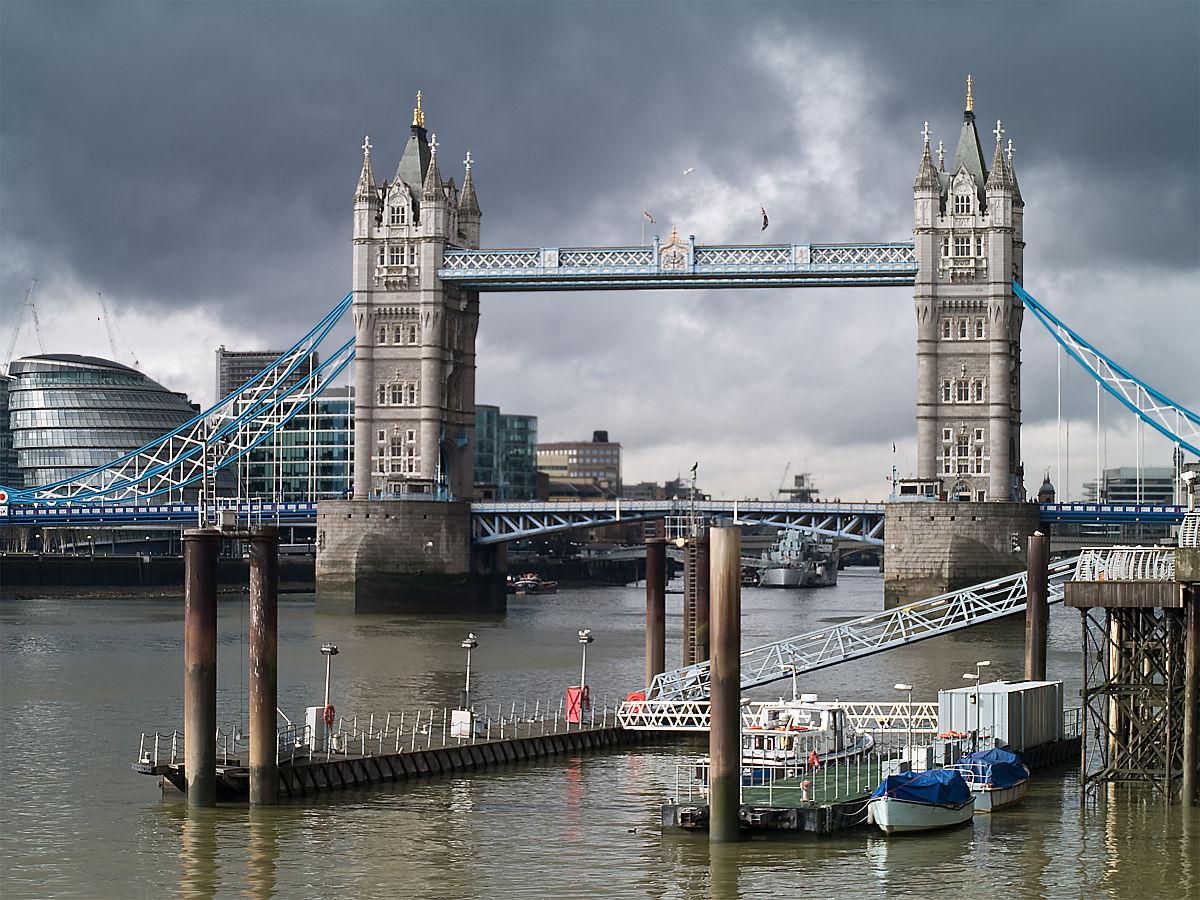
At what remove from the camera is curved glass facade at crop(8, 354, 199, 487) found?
640 feet

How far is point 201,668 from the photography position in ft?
137

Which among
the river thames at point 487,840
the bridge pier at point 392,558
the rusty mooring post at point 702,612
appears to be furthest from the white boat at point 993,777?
the bridge pier at point 392,558

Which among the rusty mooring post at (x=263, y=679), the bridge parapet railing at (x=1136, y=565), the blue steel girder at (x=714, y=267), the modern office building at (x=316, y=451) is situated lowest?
the rusty mooring post at (x=263, y=679)

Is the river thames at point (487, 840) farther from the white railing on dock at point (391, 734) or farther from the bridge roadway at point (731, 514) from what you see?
the bridge roadway at point (731, 514)

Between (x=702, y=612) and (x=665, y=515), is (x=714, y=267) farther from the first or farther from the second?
(x=702, y=612)

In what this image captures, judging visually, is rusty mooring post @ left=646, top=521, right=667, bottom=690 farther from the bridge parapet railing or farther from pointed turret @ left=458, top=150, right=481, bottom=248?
pointed turret @ left=458, top=150, right=481, bottom=248

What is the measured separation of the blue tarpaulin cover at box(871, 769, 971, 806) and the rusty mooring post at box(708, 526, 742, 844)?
421cm

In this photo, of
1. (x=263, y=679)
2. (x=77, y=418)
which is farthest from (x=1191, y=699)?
(x=77, y=418)

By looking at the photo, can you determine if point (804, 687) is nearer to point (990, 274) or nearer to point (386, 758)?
point (386, 758)

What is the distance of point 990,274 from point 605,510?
2742 cm

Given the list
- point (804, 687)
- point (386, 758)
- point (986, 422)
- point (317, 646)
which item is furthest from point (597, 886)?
point (986, 422)

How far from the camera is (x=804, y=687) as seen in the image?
2744 inches

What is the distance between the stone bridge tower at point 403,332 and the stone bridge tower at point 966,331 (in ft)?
97.5

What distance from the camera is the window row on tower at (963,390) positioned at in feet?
378
